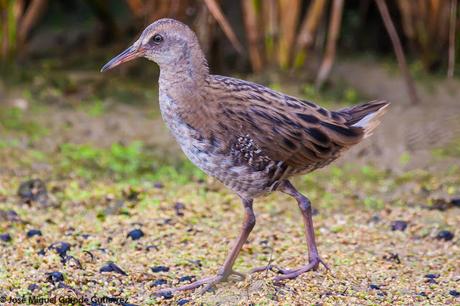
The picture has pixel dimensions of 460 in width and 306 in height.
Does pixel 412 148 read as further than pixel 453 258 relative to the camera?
Yes

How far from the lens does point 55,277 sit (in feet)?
16.0

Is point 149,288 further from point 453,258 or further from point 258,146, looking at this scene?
point 453,258

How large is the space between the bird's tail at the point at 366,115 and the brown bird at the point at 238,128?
0.05 meters

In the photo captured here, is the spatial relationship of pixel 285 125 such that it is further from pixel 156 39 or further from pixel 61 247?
pixel 61 247

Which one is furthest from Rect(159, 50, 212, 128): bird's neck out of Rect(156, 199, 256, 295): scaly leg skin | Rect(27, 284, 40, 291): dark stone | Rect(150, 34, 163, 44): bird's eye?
Rect(27, 284, 40, 291): dark stone

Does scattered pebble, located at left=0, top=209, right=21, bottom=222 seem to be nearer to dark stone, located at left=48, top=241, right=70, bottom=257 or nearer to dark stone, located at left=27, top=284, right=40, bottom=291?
dark stone, located at left=48, top=241, right=70, bottom=257

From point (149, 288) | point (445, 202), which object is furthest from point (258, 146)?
point (445, 202)

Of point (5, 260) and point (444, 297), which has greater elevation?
point (444, 297)

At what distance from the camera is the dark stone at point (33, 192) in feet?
21.0

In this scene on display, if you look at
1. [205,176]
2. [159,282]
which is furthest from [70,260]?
[205,176]

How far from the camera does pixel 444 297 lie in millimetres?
4777

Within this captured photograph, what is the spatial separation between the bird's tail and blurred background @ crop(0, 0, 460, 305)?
841 mm

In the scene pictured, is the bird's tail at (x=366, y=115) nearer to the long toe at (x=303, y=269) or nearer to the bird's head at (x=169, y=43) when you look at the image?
the long toe at (x=303, y=269)

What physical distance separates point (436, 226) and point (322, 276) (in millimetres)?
1399
